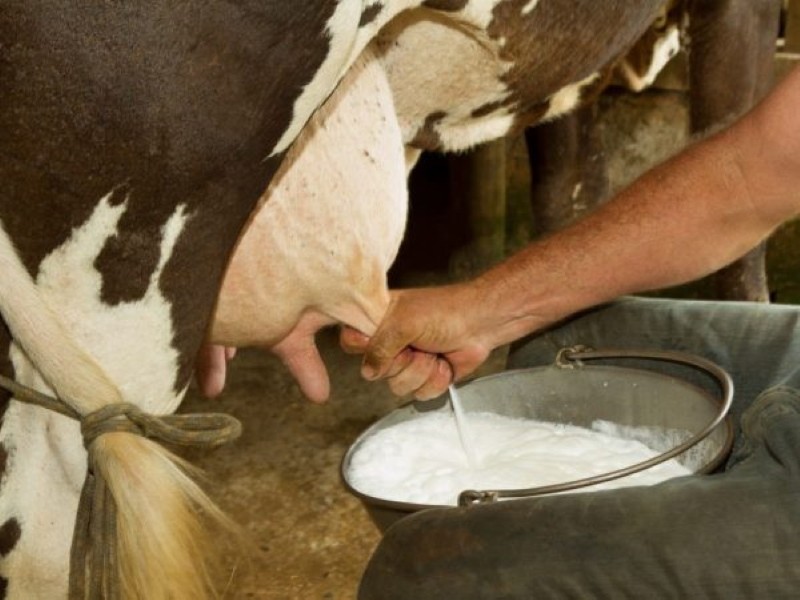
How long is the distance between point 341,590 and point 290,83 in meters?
0.76

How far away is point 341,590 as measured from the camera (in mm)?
1416

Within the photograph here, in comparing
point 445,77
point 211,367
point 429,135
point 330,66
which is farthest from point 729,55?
point 330,66

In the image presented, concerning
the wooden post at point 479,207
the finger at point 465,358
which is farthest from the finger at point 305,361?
the wooden post at point 479,207

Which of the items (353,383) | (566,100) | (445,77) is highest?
(445,77)

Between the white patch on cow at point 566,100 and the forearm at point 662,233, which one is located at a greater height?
the forearm at point 662,233

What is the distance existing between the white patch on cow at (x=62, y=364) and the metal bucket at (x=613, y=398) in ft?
0.67

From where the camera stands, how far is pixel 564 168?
6.79 feet

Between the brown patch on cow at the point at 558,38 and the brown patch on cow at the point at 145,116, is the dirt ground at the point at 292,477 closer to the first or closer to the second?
the brown patch on cow at the point at 145,116

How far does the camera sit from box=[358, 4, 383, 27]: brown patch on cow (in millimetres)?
872

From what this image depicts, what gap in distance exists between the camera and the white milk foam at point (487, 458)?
100cm

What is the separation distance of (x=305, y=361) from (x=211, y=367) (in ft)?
0.34

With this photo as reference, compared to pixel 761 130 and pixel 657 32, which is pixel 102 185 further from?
pixel 657 32

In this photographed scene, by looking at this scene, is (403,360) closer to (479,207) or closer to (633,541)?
(633,541)

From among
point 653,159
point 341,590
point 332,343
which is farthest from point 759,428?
point 653,159
